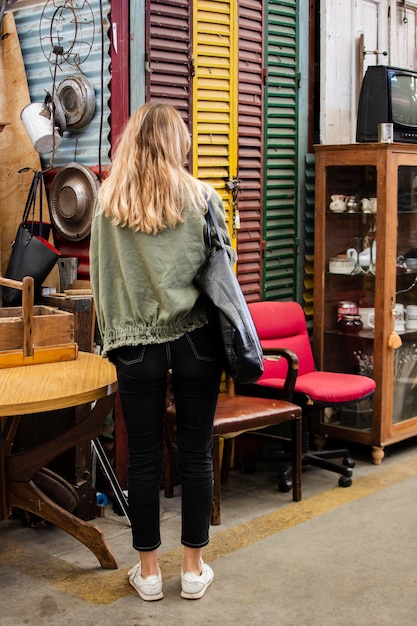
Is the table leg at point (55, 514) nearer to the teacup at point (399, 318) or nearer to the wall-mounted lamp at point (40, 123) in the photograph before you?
the wall-mounted lamp at point (40, 123)

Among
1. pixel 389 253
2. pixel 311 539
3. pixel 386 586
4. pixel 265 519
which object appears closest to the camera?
pixel 386 586

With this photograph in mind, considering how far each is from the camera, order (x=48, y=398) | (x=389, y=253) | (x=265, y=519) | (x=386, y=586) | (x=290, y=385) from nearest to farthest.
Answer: (x=48, y=398) → (x=386, y=586) → (x=265, y=519) → (x=290, y=385) → (x=389, y=253)

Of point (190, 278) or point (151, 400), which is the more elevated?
point (190, 278)

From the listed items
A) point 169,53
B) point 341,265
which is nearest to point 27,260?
point 169,53

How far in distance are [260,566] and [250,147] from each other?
2.39 meters

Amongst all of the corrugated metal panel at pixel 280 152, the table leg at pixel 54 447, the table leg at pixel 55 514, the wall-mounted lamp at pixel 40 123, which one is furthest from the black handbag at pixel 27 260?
the corrugated metal panel at pixel 280 152

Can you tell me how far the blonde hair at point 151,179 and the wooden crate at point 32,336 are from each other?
1.91ft

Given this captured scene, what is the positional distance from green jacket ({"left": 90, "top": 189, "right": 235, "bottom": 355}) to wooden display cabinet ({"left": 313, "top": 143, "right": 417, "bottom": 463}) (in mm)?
2117

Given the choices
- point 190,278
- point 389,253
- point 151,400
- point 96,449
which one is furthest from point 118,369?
point 389,253

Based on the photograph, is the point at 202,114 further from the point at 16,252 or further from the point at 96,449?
the point at 96,449

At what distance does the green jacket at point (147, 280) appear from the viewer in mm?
3221

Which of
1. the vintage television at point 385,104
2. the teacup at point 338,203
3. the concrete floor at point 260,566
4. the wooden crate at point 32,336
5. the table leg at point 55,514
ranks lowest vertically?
the concrete floor at point 260,566

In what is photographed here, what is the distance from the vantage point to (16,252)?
14.0 feet

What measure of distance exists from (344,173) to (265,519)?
2100mm
